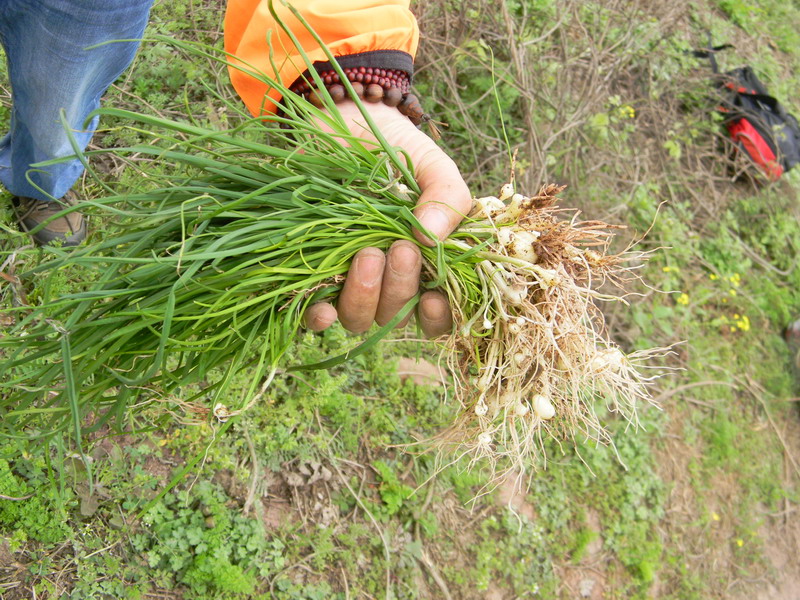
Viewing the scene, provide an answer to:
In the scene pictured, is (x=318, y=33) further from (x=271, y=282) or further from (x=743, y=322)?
(x=743, y=322)

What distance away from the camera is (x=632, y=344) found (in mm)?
3025

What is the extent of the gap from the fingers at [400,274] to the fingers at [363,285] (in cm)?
1

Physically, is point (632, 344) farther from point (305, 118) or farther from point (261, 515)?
point (305, 118)

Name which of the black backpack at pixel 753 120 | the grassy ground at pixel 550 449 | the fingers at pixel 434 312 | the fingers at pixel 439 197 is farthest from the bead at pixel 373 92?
the black backpack at pixel 753 120

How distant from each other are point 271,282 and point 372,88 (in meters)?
0.50

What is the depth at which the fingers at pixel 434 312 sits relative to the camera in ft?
4.09

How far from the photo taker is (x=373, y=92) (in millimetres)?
1330

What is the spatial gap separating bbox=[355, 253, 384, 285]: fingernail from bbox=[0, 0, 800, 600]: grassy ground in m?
0.39

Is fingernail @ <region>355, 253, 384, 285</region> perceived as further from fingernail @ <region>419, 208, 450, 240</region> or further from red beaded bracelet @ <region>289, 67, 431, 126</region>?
red beaded bracelet @ <region>289, 67, 431, 126</region>

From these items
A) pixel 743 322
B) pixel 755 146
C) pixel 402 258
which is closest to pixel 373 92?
pixel 402 258

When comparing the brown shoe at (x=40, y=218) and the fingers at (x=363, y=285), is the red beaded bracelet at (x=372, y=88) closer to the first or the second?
the fingers at (x=363, y=285)

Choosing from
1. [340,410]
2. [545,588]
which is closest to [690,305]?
[545,588]

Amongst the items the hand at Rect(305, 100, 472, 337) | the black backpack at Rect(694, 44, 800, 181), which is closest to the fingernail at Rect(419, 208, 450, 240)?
the hand at Rect(305, 100, 472, 337)

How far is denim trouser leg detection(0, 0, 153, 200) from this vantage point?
110 cm
